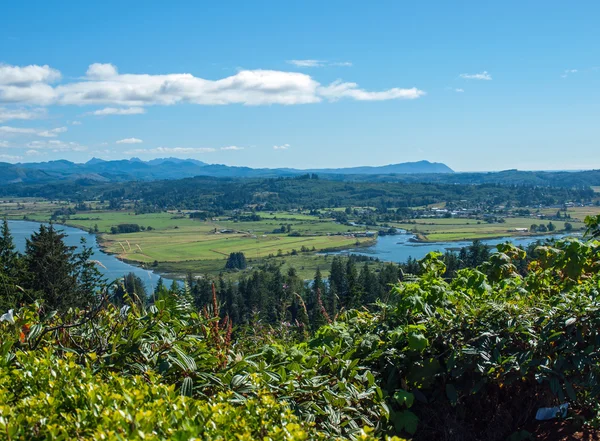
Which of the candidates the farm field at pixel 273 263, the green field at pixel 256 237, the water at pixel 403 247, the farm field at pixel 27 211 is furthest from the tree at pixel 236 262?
the farm field at pixel 27 211

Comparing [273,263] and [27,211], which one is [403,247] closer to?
[273,263]

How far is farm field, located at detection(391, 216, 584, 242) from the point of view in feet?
239

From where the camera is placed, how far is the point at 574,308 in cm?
312

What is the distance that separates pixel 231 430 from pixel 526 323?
2.02 metres

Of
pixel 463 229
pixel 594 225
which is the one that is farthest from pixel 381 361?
pixel 463 229

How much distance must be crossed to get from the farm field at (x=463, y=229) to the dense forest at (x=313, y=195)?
145 feet

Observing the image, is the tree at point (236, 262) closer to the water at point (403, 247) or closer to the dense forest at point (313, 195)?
the water at point (403, 247)

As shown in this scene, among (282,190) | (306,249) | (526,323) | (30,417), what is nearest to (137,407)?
(30,417)

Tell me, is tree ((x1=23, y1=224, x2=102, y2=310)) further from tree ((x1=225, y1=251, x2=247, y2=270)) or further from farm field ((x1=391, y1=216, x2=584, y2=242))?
farm field ((x1=391, y1=216, x2=584, y2=242))

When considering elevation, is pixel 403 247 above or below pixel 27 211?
below

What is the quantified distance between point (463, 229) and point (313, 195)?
315ft

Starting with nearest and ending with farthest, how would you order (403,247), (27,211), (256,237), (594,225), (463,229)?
(594,225) → (403,247) → (463,229) → (256,237) → (27,211)

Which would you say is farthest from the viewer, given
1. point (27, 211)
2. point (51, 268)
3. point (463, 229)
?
point (27, 211)

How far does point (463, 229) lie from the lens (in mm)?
85000
